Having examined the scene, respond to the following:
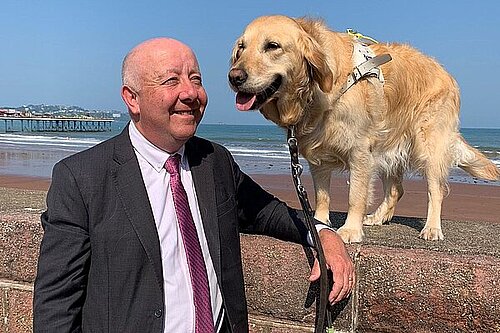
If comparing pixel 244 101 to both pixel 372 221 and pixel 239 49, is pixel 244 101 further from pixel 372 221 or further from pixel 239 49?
pixel 372 221

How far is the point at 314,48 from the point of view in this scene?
3.81 m

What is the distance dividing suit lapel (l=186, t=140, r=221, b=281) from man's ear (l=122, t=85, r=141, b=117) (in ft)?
1.17

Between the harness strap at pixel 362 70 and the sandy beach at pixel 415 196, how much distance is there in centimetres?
512

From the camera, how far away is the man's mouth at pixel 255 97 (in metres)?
3.64

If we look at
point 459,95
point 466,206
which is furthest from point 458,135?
point 466,206

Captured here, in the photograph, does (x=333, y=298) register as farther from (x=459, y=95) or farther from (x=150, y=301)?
(x=459, y=95)

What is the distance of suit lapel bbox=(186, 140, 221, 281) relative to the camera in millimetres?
2441

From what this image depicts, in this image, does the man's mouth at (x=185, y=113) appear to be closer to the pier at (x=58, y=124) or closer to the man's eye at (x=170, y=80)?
the man's eye at (x=170, y=80)

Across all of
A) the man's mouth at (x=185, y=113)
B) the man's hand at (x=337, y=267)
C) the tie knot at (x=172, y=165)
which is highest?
the man's mouth at (x=185, y=113)

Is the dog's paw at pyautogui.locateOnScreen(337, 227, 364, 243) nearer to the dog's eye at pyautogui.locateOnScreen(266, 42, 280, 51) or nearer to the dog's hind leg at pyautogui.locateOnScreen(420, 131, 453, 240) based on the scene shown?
the dog's hind leg at pyautogui.locateOnScreen(420, 131, 453, 240)

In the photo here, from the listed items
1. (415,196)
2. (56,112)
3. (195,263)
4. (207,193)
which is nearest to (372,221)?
(207,193)

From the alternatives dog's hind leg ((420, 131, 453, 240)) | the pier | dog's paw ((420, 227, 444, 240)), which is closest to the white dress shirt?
dog's paw ((420, 227, 444, 240))

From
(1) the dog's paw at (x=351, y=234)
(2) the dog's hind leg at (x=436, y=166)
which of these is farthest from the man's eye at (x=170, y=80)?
(2) the dog's hind leg at (x=436, y=166)

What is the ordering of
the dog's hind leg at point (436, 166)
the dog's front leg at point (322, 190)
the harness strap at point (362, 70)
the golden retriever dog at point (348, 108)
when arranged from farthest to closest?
the dog's hind leg at point (436, 166)
the dog's front leg at point (322, 190)
the harness strap at point (362, 70)
the golden retriever dog at point (348, 108)
